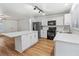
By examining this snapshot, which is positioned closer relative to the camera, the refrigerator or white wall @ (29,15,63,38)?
white wall @ (29,15,63,38)

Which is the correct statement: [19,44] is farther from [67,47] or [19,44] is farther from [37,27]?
[37,27]

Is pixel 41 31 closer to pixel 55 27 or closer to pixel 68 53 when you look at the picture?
pixel 55 27

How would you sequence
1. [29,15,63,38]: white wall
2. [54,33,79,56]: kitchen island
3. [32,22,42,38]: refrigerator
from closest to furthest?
1. [54,33,79,56]: kitchen island
2. [29,15,63,38]: white wall
3. [32,22,42,38]: refrigerator

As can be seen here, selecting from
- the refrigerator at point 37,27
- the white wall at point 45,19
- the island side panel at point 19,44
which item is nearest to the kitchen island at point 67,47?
the island side panel at point 19,44

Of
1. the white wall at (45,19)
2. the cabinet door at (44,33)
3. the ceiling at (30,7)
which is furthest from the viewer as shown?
the cabinet door at (44,33)

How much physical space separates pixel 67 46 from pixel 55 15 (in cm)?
436

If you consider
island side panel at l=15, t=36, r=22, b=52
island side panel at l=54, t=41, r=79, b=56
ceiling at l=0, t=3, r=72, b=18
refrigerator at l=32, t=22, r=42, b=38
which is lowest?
island side panel at l=15, t=36, r=22, b=52

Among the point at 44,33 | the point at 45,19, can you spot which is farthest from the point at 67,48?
the point at 45,19

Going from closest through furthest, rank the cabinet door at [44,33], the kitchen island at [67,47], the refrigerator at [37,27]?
the kitchen island at [67,47] → the refrigerator at [37,27] → the cabinet door at [44,33]

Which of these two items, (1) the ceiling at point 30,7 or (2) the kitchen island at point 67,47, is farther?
(1) the ceiling at point 30,7

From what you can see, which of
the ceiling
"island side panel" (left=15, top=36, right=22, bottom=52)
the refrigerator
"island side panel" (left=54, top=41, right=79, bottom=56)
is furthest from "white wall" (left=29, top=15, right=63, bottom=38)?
"island side panel" (left=54, top=41, right=79, bottom=56)

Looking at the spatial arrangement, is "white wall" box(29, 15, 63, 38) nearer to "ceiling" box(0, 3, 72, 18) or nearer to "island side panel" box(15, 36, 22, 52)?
"ceiling" box(0, 3, 72, 18)

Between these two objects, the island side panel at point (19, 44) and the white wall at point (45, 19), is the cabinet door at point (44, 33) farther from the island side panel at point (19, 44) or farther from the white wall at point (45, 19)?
the island side panel at point (19, 44)

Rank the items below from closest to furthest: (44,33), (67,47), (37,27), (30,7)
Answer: (67,47)
(30,7)
(37,27)
(44,33)
